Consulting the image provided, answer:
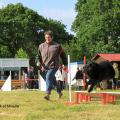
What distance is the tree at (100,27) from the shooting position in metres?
56.2

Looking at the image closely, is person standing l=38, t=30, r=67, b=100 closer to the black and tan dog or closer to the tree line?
the black and tan dog

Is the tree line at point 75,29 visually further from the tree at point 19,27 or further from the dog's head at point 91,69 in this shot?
the dog's head at point 91,69

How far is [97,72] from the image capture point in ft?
33.2

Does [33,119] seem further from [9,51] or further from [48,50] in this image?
[9,51]

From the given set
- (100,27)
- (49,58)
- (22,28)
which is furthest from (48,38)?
(22,28)

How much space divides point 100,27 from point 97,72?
46401 mm

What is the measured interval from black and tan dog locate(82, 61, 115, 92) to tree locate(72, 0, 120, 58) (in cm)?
4564

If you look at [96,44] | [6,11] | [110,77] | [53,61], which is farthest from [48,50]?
[6,11]

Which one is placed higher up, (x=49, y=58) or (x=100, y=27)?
(x=100, y=27)

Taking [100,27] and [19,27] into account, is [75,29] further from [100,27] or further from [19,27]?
[19,27]

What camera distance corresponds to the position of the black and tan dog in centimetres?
995

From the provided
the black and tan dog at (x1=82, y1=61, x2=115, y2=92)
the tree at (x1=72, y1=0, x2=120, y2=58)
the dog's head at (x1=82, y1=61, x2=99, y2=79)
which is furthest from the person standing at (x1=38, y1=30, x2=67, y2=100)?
the tree at (x1=72, y1=0, x2=120, y2=58)

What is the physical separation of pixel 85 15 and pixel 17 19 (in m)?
15.2

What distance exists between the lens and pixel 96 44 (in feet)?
187
